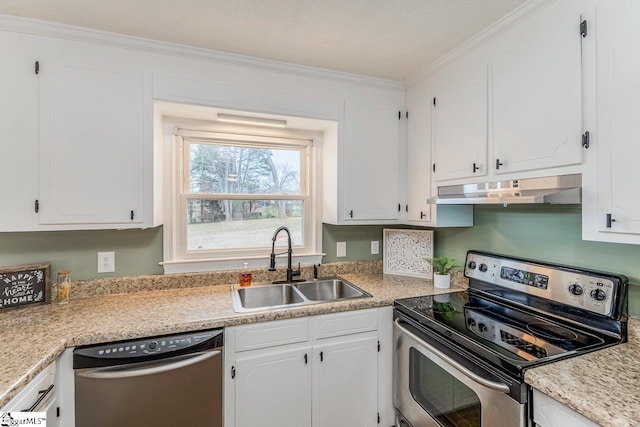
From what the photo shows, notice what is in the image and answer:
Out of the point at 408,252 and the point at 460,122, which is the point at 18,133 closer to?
the point at 460,122

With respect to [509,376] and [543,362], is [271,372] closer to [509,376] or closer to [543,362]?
[509,376]

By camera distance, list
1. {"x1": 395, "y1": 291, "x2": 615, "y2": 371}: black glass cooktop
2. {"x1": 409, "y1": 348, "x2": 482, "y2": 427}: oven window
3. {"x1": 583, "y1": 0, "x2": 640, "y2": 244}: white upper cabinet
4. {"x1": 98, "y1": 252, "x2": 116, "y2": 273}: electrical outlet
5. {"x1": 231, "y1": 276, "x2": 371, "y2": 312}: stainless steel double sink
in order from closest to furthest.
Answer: {"x1": 583, "y1": 0, "x2": 640, "y2": 244}: white upper cabinet
{"x1": 395, "y1": 291, "x2": 615, "y2": 371}: black glass cooktop
{"x1": 409, "y1": 348, "x2": 482, "y2": 427}: oven window
{"x1": 98, "y1": 252, "x2": 116, "y2": 273}: electrical outlet
{"x1": 231, "y1": 276, "x2": 371, "y2": 312}: stainless steel double sink

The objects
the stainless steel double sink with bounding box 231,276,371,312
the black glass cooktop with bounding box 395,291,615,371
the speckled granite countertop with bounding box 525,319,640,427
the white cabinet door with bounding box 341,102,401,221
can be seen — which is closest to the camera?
the speckled granite countertop with bounding box 525,319,640,427

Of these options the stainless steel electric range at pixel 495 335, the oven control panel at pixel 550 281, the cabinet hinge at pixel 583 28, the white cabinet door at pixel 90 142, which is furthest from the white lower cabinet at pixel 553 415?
the white cabinet door at pixel 90 142

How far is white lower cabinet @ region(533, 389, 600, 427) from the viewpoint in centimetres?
92

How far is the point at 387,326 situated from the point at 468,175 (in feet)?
3.29

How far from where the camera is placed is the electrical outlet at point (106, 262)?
72.8 inches

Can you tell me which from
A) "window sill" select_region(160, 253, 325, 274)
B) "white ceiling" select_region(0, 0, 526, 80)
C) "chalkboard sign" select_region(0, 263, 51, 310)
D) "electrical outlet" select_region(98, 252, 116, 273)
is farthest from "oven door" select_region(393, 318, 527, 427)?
"chalkboard sign" select_region(0, 263, 51, 310)

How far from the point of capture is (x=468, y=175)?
5.77ft

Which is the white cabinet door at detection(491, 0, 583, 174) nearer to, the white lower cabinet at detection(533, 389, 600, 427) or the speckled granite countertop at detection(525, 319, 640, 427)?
the speckled granite countertop at detection(525, 319, 640, 427)

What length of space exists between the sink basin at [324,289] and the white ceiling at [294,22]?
1.50 m

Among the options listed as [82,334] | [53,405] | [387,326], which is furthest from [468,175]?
[53,405]

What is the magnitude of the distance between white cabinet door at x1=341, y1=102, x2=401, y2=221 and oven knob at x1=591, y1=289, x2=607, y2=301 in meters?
1.18

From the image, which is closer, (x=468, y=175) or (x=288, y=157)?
(x=468, y=175)
